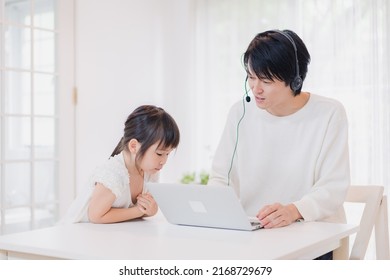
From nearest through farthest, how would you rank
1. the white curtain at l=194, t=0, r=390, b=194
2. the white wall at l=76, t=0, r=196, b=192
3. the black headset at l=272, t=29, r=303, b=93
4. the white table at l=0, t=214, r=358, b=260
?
the white table at l=0, t=214, r=358, b=260, the black headset at l=272, t=29, r=303, b=93, the white curtain at l=194, t=0, r=390, b=194, the white wall at l=76, t=0, r=196, b=192

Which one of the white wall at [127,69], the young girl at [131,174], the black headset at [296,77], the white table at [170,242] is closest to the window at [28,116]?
the white wall at [127,69]

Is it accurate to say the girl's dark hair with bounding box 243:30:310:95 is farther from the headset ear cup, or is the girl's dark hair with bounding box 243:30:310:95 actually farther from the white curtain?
the white curtain

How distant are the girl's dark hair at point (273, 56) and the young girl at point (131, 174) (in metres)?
0.35

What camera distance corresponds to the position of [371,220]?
173 centimetres

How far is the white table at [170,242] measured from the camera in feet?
3.79

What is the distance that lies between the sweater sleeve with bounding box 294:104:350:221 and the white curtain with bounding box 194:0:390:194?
1641 millimetres

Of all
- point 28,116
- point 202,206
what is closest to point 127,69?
point 28,116

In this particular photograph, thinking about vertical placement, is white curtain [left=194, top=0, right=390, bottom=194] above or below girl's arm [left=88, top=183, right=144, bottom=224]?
above

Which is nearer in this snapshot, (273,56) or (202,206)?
(202,206)

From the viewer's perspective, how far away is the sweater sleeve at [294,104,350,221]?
164cm

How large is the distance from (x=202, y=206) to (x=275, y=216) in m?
0.20

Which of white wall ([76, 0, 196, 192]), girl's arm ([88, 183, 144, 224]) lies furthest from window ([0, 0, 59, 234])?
girl's arm ([88, 183, 144, 224])

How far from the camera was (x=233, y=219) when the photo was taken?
145 cm

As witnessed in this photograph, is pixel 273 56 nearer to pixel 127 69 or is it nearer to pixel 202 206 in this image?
pixel 202 206
